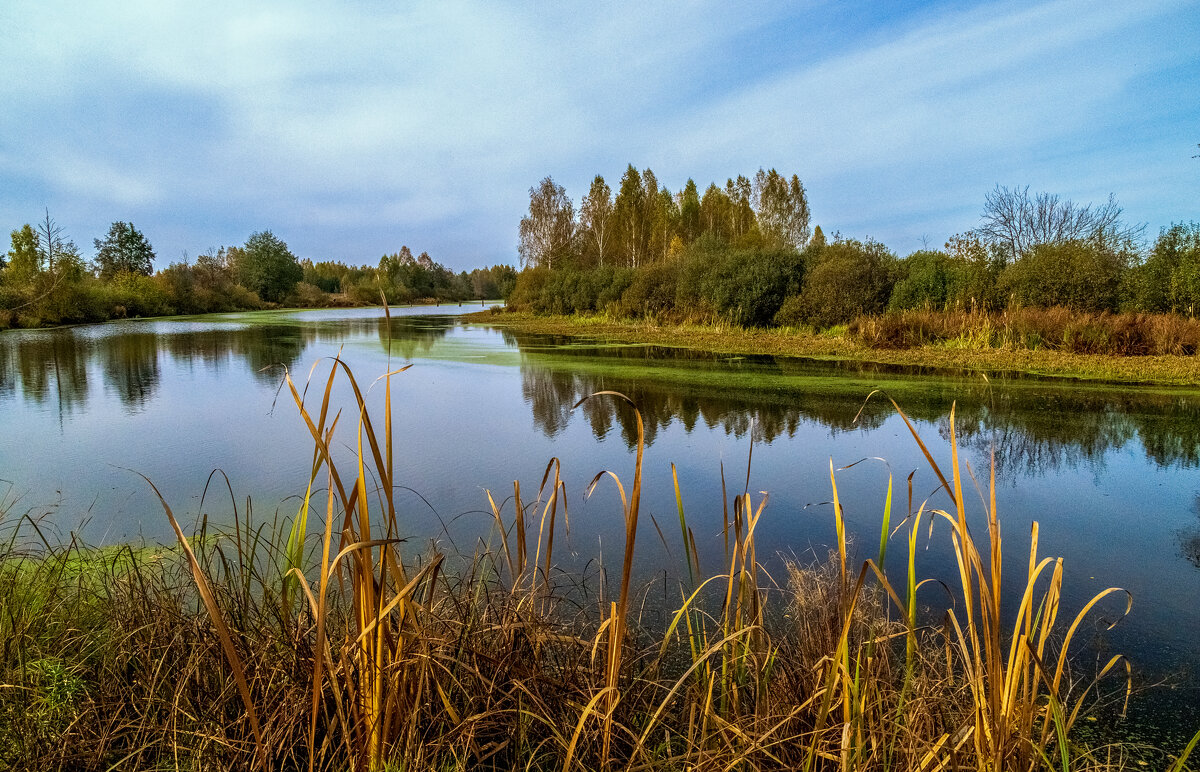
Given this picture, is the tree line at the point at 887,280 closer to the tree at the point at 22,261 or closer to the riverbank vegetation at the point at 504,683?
the riverbank vegetation at the point at 504,683

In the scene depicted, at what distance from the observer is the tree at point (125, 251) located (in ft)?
163

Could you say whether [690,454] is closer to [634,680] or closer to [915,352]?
[634,680]

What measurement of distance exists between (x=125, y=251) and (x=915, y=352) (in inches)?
2285

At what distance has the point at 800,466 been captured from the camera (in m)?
5.86

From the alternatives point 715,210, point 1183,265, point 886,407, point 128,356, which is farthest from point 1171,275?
point 715,210

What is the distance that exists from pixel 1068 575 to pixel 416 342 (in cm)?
1986

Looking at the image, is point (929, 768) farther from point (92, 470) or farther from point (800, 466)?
point (92, 470)

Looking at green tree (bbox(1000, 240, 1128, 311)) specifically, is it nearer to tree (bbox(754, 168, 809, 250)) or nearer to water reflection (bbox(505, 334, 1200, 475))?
water reflection (bbox(505, 334, 1200, 475))

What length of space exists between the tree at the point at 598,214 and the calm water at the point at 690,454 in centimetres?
3052

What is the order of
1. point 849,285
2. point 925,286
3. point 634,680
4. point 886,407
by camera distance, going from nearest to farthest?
1. point 634,680
2. point 886,407
3. point 925,286
4. point 849,285

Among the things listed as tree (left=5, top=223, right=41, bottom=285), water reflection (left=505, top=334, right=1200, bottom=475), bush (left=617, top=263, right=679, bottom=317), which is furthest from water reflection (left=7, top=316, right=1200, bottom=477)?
tree (left=5, top=223, right=41, bottom=285)

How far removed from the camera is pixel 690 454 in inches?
247

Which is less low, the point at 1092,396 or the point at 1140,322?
the point at 1140,322

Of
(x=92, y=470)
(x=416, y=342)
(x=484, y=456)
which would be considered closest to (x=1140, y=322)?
(x=484, y=456)
